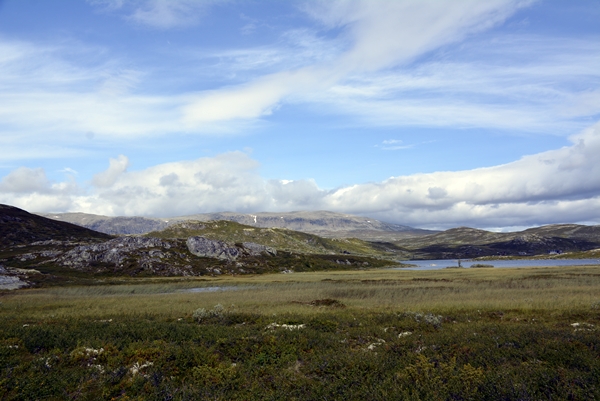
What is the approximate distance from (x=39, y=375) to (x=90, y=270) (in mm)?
99484

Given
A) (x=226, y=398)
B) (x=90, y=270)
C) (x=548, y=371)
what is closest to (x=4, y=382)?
(x=226, y=398)

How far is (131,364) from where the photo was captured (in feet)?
39.0

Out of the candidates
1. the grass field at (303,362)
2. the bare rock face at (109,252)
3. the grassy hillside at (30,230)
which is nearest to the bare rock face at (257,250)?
the bare rock face at (109,252)

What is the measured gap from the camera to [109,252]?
11119cm

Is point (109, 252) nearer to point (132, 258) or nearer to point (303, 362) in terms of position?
point (132, 258)

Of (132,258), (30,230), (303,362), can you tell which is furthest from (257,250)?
(303,362)

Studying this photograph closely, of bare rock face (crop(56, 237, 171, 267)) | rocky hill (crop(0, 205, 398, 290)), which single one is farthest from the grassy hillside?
bare rock face (crop(56, 237, 171, 267))

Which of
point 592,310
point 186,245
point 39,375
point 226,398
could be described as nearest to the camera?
point 226,398

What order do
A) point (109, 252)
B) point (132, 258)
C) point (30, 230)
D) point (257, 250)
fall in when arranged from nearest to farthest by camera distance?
point (132, 258) → point (109, 252) → point (257, 250) → point (30, 230)

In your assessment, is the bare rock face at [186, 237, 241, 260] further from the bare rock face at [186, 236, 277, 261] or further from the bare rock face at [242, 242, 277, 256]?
the bare rock face at [242, 242, 277, 256]

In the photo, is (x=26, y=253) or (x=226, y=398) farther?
(x=26, y=253)

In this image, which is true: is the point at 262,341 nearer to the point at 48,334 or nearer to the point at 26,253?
the point at 48,334

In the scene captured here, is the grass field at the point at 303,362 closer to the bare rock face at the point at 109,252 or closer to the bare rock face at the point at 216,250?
the bare rock face at the point at 109,252

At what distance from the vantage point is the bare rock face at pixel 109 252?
104m
